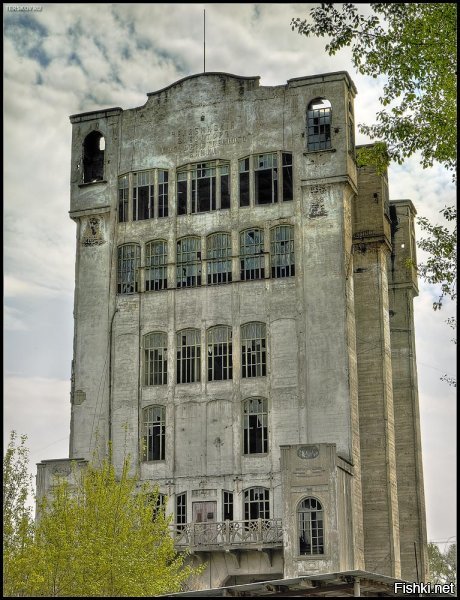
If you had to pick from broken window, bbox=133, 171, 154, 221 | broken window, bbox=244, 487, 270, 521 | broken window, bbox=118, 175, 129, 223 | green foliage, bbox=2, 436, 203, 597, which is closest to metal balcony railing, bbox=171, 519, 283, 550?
broken window, bbox=244, 487, 270, 521

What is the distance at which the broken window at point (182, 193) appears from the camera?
48.1 meters

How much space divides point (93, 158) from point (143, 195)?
3868 mm

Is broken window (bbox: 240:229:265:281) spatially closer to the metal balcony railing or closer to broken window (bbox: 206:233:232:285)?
broken window (bbox: 206:233:232:285)

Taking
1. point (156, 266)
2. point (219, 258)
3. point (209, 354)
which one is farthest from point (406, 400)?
point (156, 266)

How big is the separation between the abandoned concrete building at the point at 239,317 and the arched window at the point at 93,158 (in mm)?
84

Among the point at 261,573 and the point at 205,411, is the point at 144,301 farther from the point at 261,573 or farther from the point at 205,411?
the point at 261,573

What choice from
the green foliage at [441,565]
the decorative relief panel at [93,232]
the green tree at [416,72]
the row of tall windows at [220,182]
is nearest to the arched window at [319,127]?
the row of tall windows at [220,182]

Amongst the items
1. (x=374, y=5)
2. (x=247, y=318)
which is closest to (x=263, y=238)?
(x=247, y=318)

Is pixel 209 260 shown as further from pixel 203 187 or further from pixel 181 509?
pixel 181 509

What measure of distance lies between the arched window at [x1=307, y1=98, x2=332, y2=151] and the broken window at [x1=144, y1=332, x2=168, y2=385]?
10943 millimetres

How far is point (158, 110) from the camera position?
49594 millimetres

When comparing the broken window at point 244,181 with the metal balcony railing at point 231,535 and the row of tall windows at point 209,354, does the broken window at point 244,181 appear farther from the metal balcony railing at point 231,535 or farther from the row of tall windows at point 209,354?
the metal balcony railing at point 231,535

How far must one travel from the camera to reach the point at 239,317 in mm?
45656

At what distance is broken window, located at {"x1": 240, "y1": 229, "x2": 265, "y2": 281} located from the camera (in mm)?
46000
